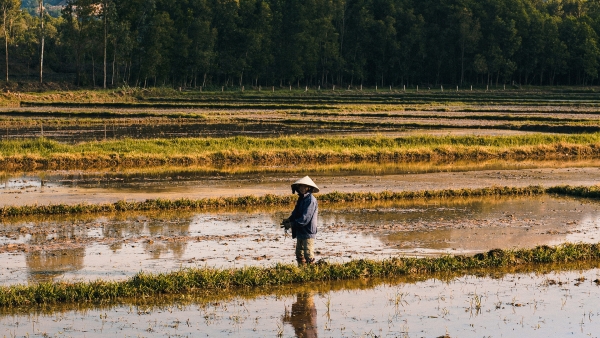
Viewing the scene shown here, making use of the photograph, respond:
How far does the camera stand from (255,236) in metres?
14.7

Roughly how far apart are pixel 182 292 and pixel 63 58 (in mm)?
99236

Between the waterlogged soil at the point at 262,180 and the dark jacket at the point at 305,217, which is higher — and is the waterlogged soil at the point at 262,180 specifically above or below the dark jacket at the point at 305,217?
below

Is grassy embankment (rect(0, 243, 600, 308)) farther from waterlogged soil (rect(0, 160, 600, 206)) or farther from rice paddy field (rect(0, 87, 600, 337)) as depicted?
waterlogged soil (rect(0, 160, 600, 206))

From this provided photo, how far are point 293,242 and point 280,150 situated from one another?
13544 millimetres

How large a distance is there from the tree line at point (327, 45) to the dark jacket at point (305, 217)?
70781mm

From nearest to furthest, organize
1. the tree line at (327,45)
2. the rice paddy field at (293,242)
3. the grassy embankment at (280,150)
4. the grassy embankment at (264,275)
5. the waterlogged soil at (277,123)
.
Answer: the rice paddy field at (293,242) → the grassy embankment at (264,275) → the grassy embankment at (280,150) → the waterlogged soil at (277,123) → the tree line at (327,45)

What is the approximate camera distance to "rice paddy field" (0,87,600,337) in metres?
9.80

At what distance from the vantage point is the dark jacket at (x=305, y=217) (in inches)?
441

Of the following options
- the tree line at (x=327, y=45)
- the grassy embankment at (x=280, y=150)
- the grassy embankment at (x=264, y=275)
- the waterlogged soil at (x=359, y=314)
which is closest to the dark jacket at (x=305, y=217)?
the grassy embankment at (x=264, y=275)

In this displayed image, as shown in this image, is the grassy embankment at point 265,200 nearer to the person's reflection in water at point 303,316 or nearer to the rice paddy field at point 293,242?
the rice paddy field at point 293,242

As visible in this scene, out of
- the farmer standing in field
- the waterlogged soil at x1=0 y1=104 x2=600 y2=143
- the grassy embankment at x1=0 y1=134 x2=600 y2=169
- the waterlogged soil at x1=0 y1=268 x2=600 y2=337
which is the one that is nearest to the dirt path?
the grassy embankment at x1=0 y1=134 x2=600 y2=169

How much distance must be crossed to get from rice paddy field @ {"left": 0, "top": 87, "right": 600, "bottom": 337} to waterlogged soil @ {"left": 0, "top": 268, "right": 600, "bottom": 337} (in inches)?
1.4

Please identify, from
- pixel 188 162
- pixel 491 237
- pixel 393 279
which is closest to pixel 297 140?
pixel 188 162

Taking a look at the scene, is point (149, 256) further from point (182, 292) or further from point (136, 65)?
point (136, 65)
